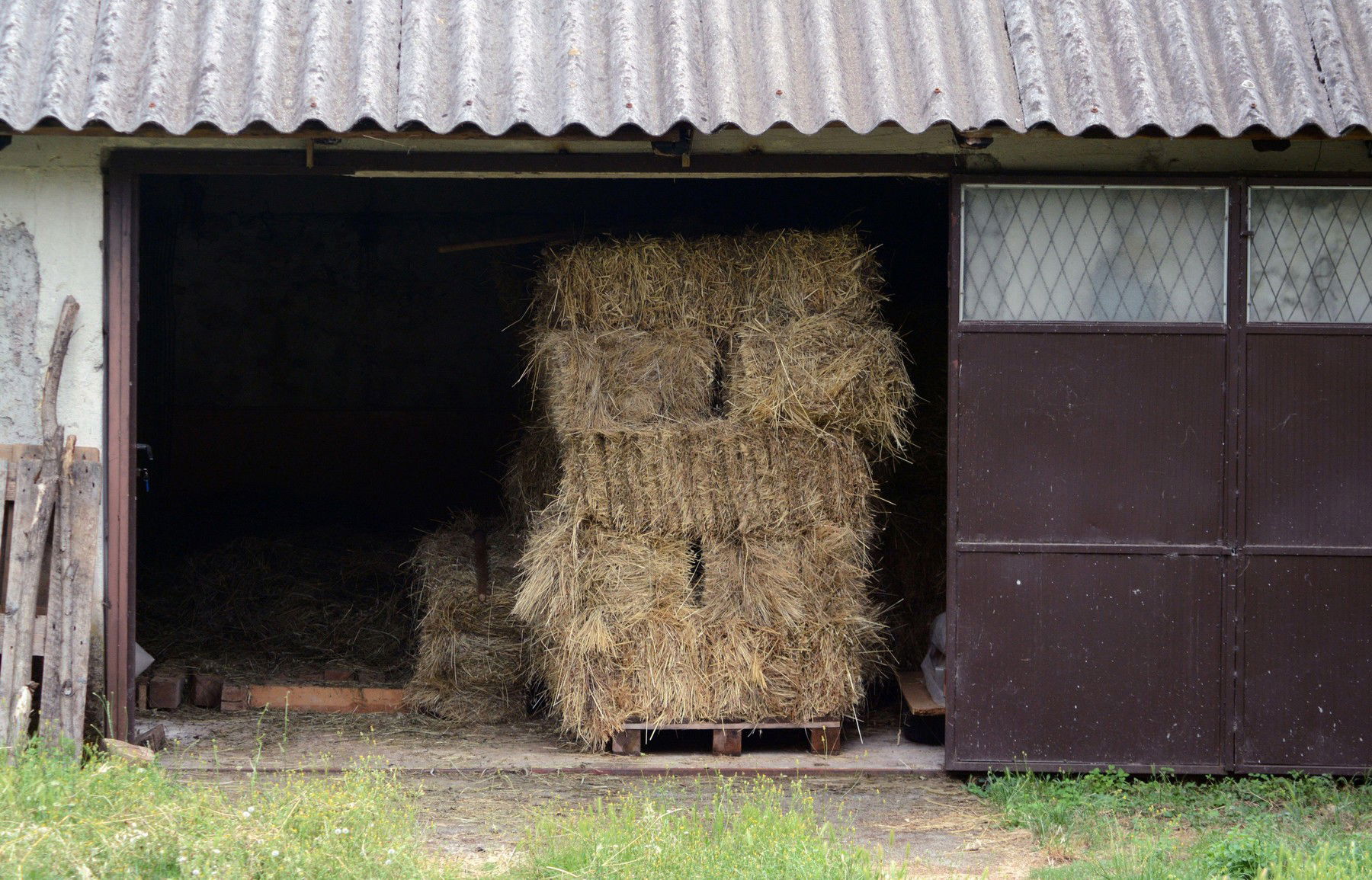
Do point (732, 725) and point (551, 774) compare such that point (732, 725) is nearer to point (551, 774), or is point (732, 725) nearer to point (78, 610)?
point (551, 774)

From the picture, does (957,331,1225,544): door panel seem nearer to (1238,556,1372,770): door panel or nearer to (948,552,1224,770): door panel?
(948,552,1224,770): door panel

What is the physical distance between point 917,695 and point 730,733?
1.16 m

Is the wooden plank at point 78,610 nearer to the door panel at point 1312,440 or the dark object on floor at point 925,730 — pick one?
the dark object on floor at point 925,730

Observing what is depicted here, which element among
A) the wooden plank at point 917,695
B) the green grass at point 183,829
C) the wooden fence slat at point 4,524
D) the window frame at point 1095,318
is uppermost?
the window frame at point 1095,318

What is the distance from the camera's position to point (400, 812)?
4.64 metres

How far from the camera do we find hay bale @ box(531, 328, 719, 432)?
20.6 feet

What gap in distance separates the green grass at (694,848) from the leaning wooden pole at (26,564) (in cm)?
233

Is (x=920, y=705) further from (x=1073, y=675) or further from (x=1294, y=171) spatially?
(x=1294, y=171)

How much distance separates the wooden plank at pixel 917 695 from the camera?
6.53 meters

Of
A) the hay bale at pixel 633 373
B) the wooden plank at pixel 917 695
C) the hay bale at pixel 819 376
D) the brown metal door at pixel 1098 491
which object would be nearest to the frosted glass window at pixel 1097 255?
the brown metal door at pixel 1098 491

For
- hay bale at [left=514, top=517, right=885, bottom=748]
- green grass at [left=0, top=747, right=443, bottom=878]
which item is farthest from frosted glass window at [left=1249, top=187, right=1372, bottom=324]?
green grass at [left=0, top=747, right=443, bottom=878]

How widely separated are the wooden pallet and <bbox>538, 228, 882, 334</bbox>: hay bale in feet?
6.63

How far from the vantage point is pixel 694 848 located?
4.25 meters

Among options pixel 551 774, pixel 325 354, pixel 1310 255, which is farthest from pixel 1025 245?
pixel 325 354
